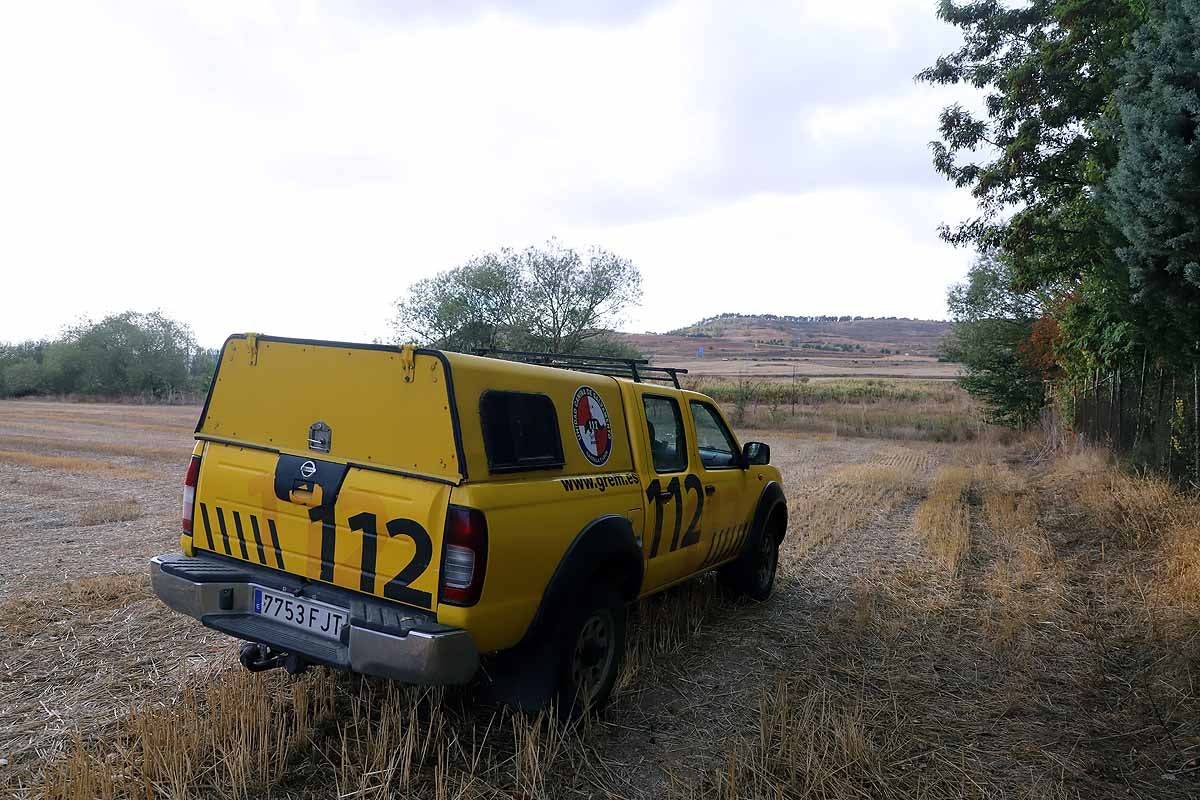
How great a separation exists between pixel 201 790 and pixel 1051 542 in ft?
29.9

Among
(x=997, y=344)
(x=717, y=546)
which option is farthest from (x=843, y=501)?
(x=997, y=344)

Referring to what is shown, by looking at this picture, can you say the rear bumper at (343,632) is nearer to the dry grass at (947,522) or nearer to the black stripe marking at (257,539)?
the black stripe marking at (257,539)

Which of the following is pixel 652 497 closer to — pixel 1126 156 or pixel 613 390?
pixel 613 390

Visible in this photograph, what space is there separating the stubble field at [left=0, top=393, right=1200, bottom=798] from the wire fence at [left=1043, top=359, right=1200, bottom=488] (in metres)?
1.75

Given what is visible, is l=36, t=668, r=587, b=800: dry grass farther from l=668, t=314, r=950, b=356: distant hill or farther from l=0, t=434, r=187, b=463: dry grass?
l=668, t=314, r=950, b=356: distant hill

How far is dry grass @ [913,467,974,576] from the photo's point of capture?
8312 millimetres

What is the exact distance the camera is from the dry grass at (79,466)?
14.5 metres

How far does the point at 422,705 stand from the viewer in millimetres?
4172

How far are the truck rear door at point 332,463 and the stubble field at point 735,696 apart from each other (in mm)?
757

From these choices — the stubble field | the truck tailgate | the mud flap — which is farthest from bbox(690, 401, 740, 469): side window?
the truck tailgate

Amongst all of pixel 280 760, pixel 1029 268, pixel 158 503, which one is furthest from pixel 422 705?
pixel 1029 268

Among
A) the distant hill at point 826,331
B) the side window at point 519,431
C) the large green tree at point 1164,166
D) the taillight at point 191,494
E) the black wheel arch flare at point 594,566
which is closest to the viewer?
the side window at point 519,431

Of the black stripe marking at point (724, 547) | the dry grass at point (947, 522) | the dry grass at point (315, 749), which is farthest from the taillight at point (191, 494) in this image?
the dry grass at point (947, 522)

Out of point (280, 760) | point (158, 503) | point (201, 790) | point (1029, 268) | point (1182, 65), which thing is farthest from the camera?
point (1029, 268)
